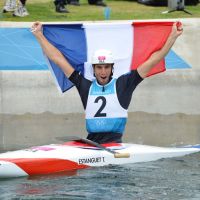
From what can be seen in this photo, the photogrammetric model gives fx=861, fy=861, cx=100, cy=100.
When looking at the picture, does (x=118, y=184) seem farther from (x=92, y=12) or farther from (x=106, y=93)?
(x=92, y=12)

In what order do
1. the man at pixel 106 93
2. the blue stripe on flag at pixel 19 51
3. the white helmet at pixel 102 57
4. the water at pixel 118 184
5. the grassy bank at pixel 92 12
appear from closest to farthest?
1. the water at pixel 118 184
2. the white helmet at pixel 102 57
3. the man at pixel 106 93
4. the blue stripe on flag at pixel 19 51
5. the grassy bank at pixel 92 12

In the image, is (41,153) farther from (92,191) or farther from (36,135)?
(36,135)

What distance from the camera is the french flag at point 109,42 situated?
12.2 m

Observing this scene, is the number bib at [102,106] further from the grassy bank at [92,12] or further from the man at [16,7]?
the man at [16,7]

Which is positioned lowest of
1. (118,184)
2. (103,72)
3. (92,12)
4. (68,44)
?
(118,184)

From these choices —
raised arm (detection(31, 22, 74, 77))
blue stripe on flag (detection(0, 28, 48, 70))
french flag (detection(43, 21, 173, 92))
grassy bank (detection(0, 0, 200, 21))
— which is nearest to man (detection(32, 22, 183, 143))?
raised arm (detection(31, 22, 74, 77))

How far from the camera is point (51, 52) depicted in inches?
459

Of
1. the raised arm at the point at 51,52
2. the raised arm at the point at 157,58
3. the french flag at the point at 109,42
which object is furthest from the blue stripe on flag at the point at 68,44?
the raised arm at the point at 157,58

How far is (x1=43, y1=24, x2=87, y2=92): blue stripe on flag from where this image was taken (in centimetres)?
1221

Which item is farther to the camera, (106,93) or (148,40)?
(148,40)

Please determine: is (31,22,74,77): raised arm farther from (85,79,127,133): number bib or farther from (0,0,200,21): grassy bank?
(0,0,200,21): grassy bank

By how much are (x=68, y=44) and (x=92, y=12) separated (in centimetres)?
391

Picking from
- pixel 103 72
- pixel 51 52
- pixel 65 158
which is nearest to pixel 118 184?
pixel 65 158

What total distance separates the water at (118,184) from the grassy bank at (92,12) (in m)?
4.41
